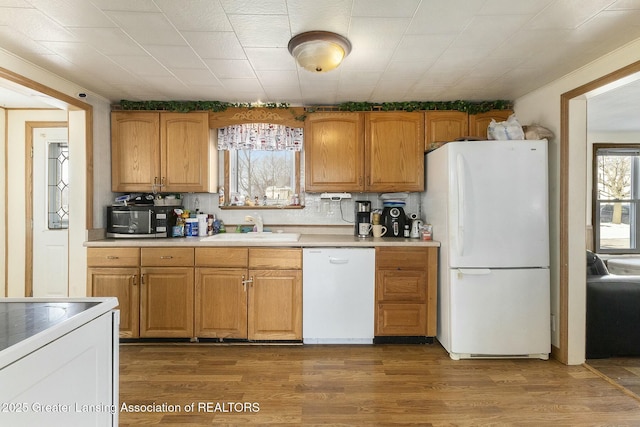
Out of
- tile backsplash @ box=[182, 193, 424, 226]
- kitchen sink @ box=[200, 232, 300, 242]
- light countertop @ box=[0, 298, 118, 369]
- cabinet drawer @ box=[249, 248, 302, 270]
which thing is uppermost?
tile backsplash @ box=[182, 193, 424, 226]

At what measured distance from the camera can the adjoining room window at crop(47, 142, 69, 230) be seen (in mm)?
3576

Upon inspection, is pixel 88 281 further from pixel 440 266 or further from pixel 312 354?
pixel 440 266

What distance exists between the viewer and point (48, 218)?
3562 millimetres

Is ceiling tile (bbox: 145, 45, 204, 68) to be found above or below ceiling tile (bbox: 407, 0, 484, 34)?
above

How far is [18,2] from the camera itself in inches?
65.4

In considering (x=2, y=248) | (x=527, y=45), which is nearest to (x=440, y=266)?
(x=527, y=45)

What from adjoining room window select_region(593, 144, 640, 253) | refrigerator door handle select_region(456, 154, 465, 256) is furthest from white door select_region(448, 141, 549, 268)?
adjoining room window select_region(593, 144, 640, 253)

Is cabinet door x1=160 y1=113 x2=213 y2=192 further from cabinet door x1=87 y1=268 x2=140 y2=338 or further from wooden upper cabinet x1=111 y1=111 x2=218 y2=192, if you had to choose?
cabinet door x1=87 y1=268 x2=140 y2=338

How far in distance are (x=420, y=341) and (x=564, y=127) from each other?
6.70 feet

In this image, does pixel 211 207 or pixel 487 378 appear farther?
pixel 211 207

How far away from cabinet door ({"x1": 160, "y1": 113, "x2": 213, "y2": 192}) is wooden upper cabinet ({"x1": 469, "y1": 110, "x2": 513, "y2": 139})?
2.47 metres

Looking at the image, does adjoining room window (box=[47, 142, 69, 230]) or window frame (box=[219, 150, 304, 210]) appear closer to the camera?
window frame (box=[219, 150, 304, 210])

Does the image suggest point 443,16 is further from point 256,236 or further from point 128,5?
point 256,236

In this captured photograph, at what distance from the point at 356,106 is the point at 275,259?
5.23 feet
